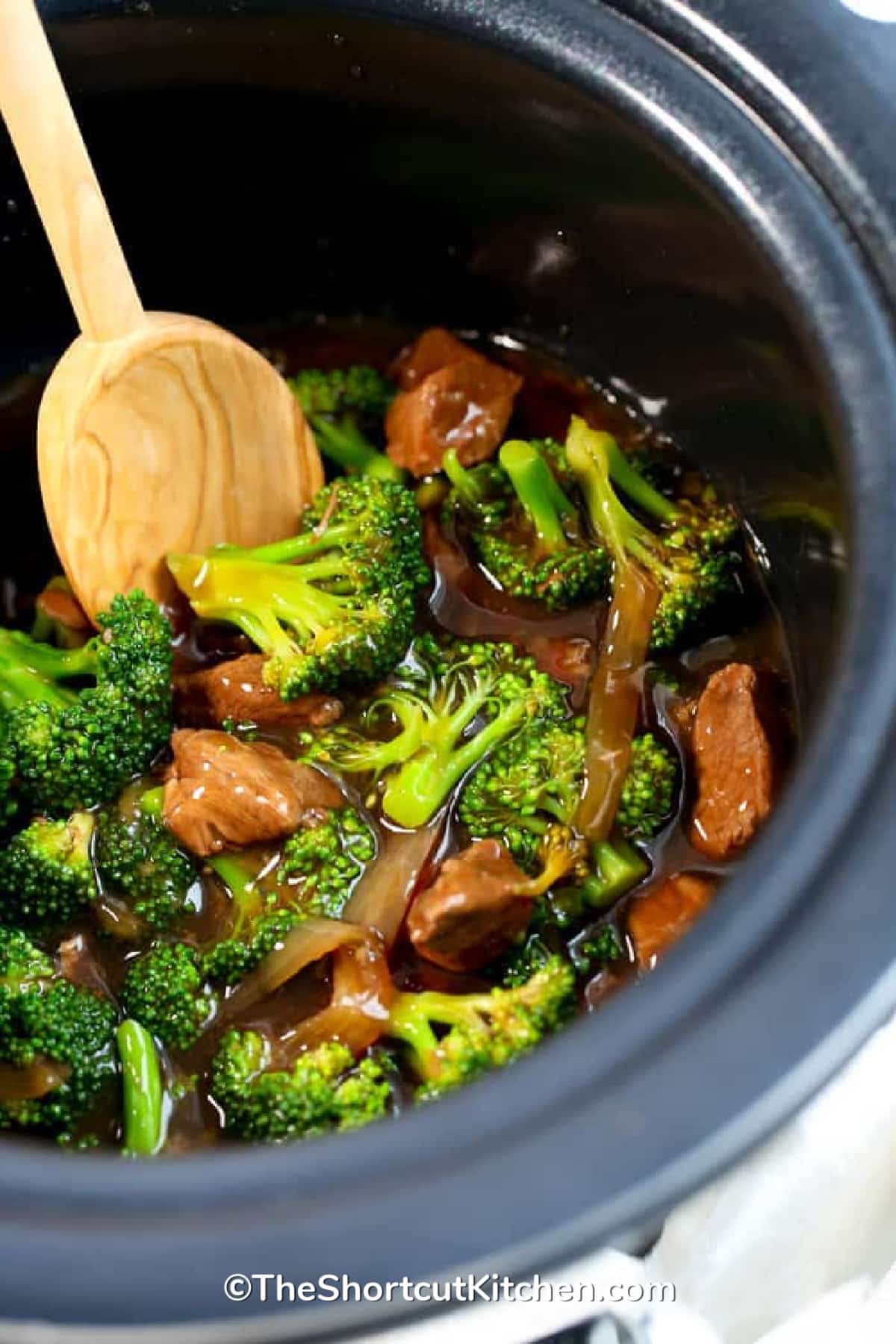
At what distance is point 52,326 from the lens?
6.25 ft

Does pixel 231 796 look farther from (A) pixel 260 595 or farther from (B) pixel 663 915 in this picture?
(B) pixel 663 915

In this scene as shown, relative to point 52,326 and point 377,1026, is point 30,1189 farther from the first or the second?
point 52,326

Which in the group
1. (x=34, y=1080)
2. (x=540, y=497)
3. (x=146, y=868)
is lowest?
(x=34, y=1080)

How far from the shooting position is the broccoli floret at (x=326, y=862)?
4.83ft

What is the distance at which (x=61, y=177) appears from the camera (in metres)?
1.45

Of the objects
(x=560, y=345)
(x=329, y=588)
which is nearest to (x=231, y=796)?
(x=329, y=588)

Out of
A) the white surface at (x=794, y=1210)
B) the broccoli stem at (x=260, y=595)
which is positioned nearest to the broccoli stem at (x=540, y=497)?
the broccoli stem at (x=260, y=595)

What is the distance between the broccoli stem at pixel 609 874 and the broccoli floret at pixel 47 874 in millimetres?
528

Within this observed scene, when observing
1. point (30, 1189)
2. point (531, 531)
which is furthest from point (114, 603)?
point (30, 1189)

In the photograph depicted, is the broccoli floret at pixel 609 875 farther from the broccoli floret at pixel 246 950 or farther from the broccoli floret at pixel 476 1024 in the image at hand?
the broccoli floret at pixel 246 950

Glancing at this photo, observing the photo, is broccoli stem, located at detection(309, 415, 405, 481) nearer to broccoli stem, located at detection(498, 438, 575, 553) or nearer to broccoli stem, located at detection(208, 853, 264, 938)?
broccoli stem, located at detection(498, 438, 575, 553)

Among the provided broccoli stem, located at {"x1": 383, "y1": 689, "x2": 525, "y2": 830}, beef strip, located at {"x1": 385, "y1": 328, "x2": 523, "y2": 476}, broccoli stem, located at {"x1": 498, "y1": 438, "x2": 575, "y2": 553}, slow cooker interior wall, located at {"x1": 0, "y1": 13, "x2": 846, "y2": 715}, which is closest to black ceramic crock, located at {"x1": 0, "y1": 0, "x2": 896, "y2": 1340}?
slow cooker interior wall, located at {"x1": 0, "y1": 13, "x2": 846, "y2": 715}

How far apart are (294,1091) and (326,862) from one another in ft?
0.87

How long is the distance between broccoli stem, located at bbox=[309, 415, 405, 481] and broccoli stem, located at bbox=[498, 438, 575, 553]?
0.66 feet
